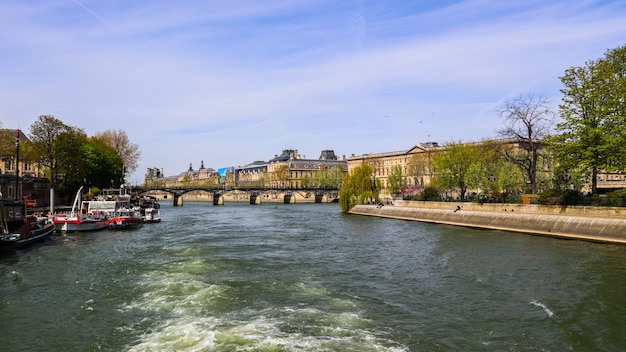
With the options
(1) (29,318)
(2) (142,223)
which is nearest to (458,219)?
(2) (142,223)

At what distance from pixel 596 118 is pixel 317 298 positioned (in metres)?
36.5

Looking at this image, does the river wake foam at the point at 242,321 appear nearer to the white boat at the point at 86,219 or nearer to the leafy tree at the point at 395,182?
the white boat at the point at 86,219

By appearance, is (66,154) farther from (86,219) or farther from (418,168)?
(418,168)

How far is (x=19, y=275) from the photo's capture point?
2558 cm

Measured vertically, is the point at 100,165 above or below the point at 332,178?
above

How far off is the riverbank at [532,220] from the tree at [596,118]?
5.21m

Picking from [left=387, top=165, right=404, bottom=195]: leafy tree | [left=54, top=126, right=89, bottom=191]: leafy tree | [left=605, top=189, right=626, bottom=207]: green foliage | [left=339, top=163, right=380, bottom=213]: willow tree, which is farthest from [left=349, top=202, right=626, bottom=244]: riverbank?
[left=54, top=126, right=89, bottom=191]: leafy tree

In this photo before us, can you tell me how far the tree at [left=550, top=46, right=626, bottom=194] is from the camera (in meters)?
41.2

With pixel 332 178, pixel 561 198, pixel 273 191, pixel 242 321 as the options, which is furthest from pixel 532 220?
pixel 332 178

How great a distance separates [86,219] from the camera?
167 feet

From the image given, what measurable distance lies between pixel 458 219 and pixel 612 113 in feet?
62.9

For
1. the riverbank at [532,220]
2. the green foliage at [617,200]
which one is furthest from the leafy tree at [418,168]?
the green foliage at [617,200]

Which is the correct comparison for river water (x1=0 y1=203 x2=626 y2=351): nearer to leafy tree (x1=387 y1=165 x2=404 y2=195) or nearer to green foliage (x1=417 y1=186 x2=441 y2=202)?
green foliage (x1=417 y1=186 x2=441 y2=202)

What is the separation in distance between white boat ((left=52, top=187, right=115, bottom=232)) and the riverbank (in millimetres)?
37758
